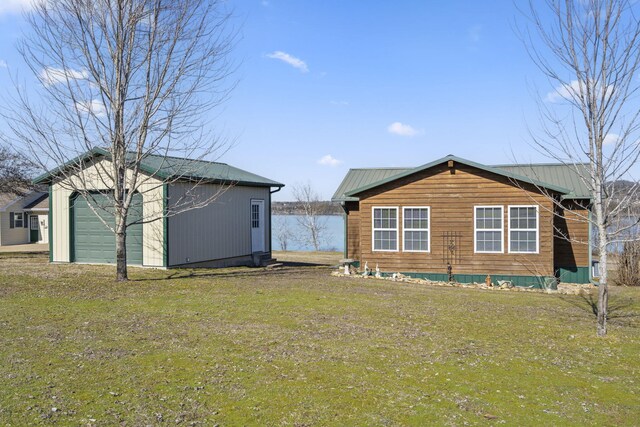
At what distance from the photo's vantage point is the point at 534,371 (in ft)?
22.5

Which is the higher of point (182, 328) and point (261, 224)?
point (261, 224)

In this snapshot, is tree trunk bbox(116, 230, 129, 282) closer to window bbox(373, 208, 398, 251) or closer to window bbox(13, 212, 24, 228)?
window bbox(373, 208, 398, 251)

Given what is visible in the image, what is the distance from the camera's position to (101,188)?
17938 mm

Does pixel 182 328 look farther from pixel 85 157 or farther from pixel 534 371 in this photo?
pixel 85 157

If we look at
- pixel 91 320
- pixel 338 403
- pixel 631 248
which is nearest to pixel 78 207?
pixel 91 320

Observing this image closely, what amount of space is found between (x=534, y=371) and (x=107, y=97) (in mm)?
12415

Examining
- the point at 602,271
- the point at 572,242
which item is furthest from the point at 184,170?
the point at 572,242

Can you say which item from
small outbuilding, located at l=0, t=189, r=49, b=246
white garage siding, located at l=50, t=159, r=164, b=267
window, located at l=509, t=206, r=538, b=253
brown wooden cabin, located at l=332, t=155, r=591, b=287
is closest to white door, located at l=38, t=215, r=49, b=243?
small outbuilding, located at l=0, t=189, r=49, b=246

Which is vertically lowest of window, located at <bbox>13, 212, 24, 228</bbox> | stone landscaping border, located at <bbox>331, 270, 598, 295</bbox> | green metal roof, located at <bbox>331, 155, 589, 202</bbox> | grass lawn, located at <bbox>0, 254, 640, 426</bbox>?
stone landscaping border, located at <bbox>331, 270, 598, 295</bbox>

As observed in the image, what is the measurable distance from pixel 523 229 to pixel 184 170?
11.1m

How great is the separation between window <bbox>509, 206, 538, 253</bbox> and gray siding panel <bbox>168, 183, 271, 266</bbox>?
1007 centimetres

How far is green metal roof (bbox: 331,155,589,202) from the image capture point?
15.8 meters

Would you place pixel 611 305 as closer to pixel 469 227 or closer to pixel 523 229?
pixel 523 229

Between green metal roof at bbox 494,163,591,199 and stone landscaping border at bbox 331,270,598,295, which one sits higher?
green metal roof at bbox 494,163,591,199
